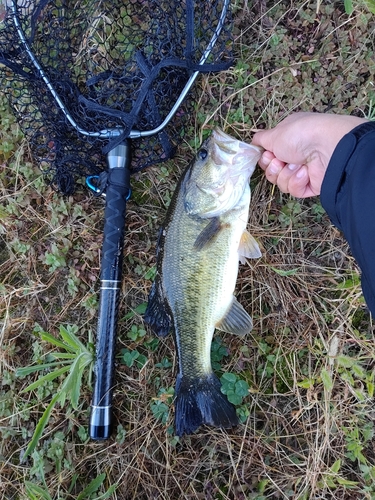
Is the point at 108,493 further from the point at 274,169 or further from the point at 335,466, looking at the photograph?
the point at 274,169

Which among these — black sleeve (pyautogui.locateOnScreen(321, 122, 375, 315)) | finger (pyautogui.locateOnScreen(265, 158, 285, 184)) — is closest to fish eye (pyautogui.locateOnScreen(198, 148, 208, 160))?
finger (pyautogui.locateOnScreen(265, 158, 285, 184))

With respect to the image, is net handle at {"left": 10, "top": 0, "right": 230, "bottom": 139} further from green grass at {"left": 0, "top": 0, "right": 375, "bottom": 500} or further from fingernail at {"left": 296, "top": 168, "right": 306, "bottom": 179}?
fingernail at {"left": 296, "top": 168, "right": 306, "bottom": 179}

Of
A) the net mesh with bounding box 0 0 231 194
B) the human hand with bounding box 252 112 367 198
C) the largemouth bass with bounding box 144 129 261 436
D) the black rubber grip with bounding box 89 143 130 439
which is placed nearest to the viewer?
the human hand with bounding box 252 112 367 198

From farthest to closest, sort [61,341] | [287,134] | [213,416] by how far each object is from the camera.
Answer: [61,341] < [213,416] < [287,134]

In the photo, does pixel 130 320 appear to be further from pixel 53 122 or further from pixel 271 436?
pixel 53 122

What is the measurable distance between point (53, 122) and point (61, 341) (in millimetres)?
1342

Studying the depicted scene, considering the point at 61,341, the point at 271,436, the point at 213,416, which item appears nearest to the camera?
the point at 213,416

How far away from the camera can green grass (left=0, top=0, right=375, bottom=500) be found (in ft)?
8.21

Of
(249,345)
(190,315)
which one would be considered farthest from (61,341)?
(249,345)

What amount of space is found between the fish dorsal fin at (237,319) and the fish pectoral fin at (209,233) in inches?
14.3

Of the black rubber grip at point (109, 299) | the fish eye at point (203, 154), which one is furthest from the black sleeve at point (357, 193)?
the black rubber grip at point (109, 299)

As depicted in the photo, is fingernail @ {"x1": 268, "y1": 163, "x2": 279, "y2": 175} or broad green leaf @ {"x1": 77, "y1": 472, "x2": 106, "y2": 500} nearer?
fingernail @ {"x1": 268, "y1": 163, "x2": 279, "y2": 175}

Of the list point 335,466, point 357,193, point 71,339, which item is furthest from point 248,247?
point 335,466

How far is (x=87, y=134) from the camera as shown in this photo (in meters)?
2.26
